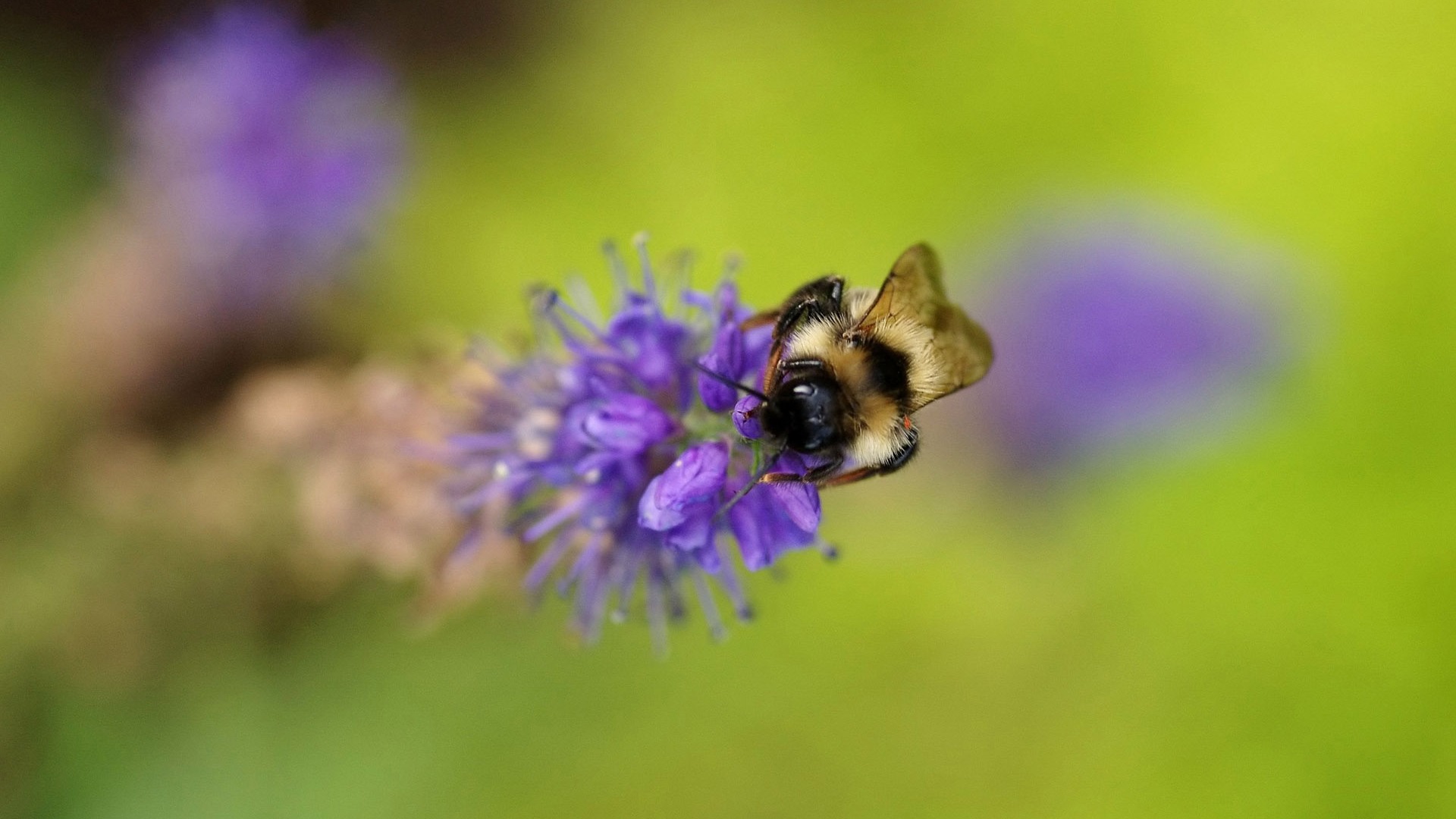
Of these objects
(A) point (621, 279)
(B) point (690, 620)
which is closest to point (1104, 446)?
(B) point (690, 620)

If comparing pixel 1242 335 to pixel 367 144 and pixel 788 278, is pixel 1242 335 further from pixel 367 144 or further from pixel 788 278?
pixel 367 144

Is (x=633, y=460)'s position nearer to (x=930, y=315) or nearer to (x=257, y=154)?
(x=930, y=315)

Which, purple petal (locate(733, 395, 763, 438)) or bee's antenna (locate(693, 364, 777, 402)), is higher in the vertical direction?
bee's antenna (locate(693, 364, 777, 402))

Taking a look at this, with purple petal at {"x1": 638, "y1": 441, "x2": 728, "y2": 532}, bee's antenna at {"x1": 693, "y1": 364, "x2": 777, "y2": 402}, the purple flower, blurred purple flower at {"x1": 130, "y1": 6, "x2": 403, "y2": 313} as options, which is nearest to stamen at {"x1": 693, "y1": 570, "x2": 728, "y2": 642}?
the purple flower

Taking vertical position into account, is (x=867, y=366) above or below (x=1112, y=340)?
above

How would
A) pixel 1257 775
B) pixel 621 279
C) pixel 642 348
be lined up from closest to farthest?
pixel 642 348
pixel 621 279
pixel 1257 775

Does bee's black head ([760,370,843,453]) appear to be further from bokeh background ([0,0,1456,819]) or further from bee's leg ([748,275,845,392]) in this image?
bokeh background ([0,0,1456,819])

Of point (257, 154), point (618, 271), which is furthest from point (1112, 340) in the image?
point (257, 154)
